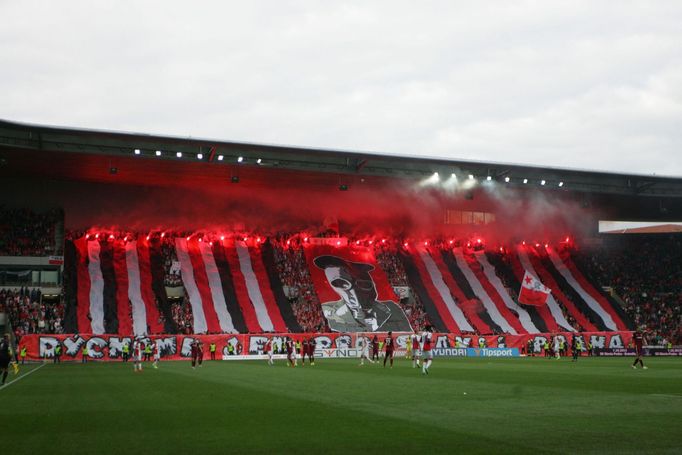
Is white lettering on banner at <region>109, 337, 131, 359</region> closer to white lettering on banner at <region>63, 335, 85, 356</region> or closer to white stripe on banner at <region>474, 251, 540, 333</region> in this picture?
white lettering on banner at <region>63, 335, 85, 356</region>

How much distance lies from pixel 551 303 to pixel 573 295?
3.07 metres

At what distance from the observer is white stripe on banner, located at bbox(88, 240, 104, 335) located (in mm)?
55341

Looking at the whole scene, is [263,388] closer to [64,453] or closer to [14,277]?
[64,453]

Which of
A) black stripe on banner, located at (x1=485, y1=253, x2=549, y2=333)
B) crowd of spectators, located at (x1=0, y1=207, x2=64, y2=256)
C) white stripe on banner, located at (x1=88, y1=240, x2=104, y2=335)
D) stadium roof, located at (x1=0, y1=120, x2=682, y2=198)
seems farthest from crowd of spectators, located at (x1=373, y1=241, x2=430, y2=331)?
crowd of spectators, located at (x1=0, y1=207, x2=64, y2=256)

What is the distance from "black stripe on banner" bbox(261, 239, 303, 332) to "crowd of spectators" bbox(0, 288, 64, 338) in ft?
56.3

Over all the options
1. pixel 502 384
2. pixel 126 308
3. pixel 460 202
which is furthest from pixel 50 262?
pixel 502 384

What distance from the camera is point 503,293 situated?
227 ft

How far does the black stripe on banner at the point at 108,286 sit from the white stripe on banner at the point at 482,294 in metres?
31.5

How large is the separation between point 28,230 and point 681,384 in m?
52.5

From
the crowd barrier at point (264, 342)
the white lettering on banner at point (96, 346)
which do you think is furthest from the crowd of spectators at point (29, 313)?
the white lettering on banner at point (96, 346)

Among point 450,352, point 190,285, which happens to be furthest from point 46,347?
point 450,352

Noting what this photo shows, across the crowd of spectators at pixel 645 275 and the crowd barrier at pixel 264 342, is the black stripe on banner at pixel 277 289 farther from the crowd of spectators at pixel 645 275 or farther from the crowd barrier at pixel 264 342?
the crowd of spectators at pixel 645 275

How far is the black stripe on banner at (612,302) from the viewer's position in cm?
6716

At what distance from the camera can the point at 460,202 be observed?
72500 mm
